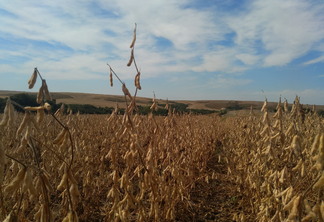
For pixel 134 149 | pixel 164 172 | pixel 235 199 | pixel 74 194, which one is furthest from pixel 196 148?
pixel 74 194

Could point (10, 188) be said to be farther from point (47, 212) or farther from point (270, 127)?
point (270, 127)

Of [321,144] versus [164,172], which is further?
[164,172]

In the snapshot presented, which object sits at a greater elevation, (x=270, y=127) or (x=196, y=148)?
(x=270, y=127)

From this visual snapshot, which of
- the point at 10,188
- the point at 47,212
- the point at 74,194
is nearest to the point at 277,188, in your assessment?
the point at 74,194

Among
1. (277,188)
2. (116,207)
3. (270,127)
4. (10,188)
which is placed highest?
(270,127)

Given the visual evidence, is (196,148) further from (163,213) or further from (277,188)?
(277,188)

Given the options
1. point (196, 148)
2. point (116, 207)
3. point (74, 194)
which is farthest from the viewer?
point (196, 148)

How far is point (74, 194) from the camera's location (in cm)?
154

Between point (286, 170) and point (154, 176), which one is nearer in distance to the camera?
point (286, 170)

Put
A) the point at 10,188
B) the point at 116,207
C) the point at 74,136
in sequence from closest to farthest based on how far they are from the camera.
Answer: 1. the point at 10,188
2. the point at 116,207
3. the point at 74,136

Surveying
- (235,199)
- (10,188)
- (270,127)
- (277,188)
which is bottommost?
(235,199)

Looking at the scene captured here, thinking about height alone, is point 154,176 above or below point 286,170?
below

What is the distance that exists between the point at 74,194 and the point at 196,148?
3.04 metres

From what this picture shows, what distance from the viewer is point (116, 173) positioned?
204cm
